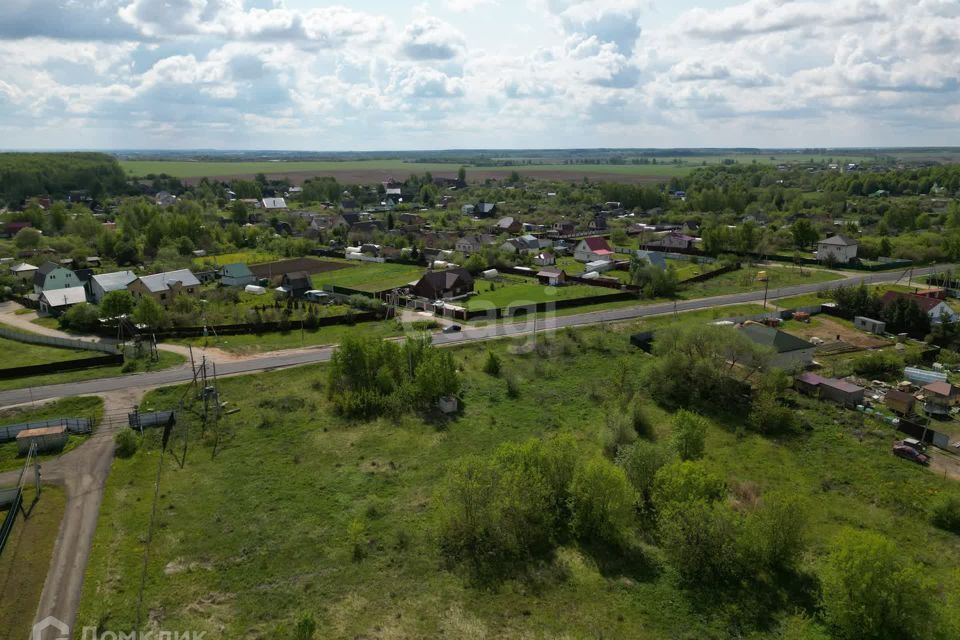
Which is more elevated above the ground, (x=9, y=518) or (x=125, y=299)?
(x=125, y=299)

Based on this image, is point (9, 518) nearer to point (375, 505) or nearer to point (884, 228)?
point (375, 505)

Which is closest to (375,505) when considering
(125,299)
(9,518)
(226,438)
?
(226,438)

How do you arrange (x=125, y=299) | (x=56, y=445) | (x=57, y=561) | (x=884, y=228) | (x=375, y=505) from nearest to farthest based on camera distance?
(x=57, y=561) < (x=375, y=505) < (x=56, y=445) < (x=125, y=299) < (x=884, y=228)

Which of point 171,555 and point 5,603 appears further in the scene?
point 171,555

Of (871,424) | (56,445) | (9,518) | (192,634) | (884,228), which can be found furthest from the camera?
(884,228)

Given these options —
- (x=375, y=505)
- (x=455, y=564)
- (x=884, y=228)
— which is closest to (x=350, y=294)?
(x=375, y=505)

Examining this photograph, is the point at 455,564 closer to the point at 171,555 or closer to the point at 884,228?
the point at 171,555

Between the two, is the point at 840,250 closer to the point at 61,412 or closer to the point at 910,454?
the point at 910,454
